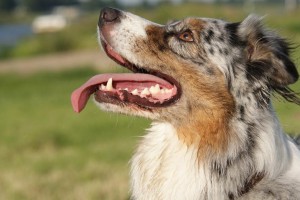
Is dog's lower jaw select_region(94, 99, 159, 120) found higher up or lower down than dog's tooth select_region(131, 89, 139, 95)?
lower down

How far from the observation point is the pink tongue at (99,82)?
5266mm

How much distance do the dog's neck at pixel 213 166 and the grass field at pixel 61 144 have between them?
0.72 meters

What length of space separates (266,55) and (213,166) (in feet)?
3.01

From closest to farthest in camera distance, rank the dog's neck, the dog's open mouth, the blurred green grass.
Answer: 1. the dog's neck
2. the dog's open mouth
3. the blurred green grass

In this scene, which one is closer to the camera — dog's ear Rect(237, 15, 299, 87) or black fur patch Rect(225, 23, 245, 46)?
dog's ear Rect(237, 15, 299, 87)

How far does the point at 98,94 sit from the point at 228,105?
3.13ft

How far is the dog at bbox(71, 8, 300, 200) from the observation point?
4840 mm

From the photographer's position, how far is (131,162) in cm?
541

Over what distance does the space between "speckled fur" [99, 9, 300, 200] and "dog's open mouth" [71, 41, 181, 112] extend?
0.16 feet

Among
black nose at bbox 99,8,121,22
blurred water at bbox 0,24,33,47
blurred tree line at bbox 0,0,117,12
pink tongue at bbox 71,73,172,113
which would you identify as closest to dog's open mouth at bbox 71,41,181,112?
pink tongue at bbox 71,73,172,113

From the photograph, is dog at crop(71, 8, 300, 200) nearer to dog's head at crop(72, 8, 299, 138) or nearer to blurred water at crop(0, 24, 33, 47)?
dog's head at crop(72, 8, 299, 138)

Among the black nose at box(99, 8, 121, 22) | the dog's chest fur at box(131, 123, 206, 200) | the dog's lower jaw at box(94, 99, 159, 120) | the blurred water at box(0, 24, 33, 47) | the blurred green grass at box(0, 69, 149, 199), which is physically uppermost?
the black nose at box(99, 8, 121, 22)

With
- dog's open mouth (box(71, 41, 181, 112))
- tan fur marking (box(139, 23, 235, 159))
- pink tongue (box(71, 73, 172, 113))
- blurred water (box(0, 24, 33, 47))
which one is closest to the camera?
tan fur marking (box(139, 23, 235, 159))

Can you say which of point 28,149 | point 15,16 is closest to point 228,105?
point 28,149
